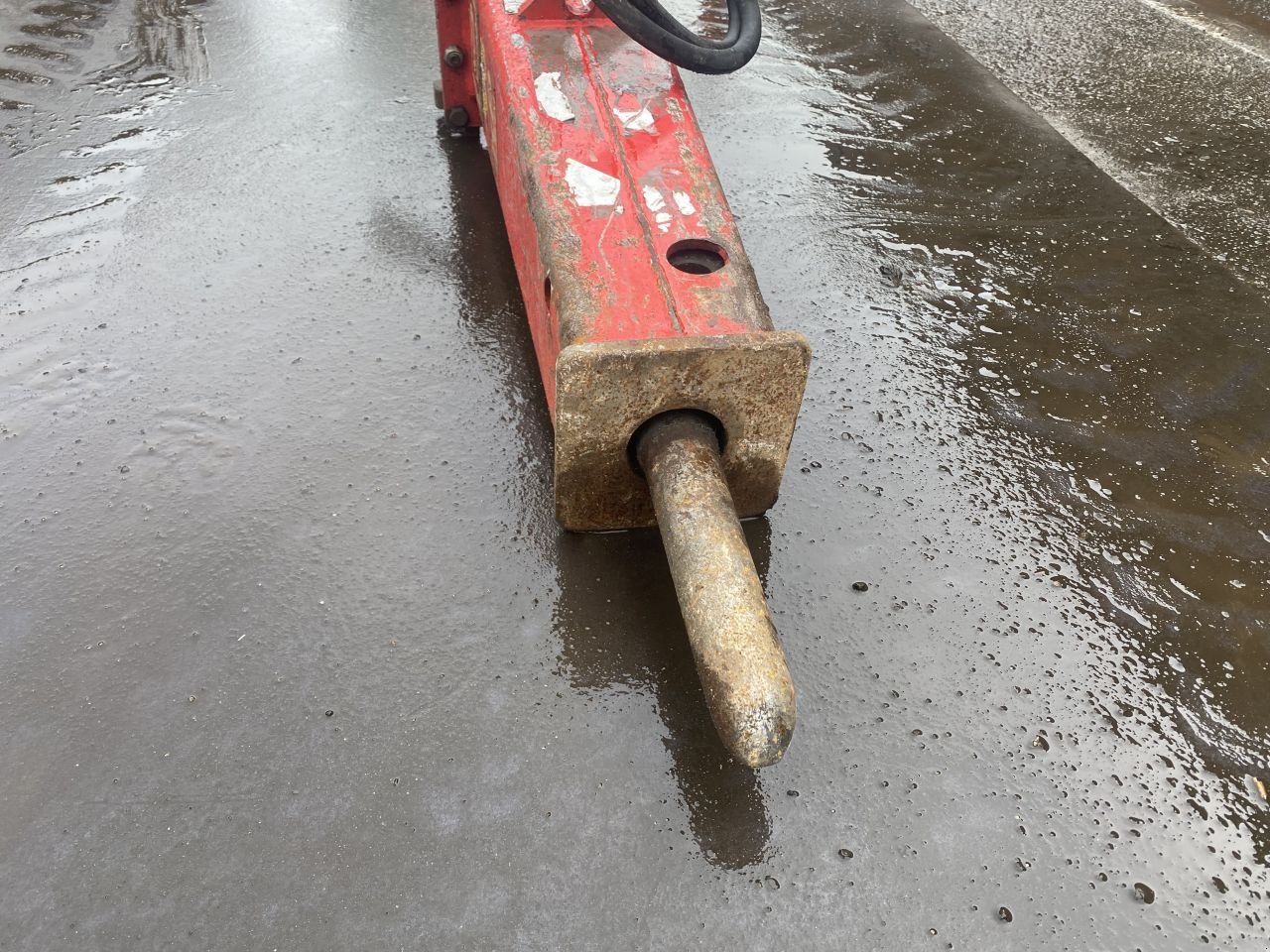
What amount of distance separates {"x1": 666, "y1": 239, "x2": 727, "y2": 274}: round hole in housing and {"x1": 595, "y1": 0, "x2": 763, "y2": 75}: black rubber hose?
52cm

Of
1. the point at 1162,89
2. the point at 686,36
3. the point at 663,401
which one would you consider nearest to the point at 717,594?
the point at 663,401

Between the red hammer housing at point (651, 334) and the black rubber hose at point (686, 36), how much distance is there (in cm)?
20

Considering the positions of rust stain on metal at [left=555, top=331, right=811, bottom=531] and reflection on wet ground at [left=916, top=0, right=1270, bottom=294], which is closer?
rust stain on metal at [left=555, top=331, right=811, bottom=531]

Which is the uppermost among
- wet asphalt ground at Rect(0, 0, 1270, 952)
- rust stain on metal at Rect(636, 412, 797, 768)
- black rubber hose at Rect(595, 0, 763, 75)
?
black rubber hose at Rect(595, 0, 763, 75)

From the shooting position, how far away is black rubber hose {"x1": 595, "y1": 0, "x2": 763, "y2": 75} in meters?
2.45

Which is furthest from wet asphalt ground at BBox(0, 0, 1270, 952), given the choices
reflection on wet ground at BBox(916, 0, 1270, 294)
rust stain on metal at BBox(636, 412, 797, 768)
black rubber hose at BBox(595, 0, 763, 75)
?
black rubber hose at BBox(595, 0, 763, 75)

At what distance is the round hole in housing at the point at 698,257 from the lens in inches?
93.7

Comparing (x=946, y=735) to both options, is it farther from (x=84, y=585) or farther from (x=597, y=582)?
(x=84, y=585)

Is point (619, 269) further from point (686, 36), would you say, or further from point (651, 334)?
point (686, 36)

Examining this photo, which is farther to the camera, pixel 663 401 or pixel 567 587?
pixel 567 587

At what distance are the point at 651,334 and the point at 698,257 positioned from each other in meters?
0.38

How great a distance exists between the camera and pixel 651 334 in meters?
2.16

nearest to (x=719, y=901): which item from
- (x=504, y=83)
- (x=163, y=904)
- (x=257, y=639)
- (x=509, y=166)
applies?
(x=163, y=904)

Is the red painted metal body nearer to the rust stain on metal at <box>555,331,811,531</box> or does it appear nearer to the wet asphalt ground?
the rust stain on metal at <box>555,331,811,531</box>
